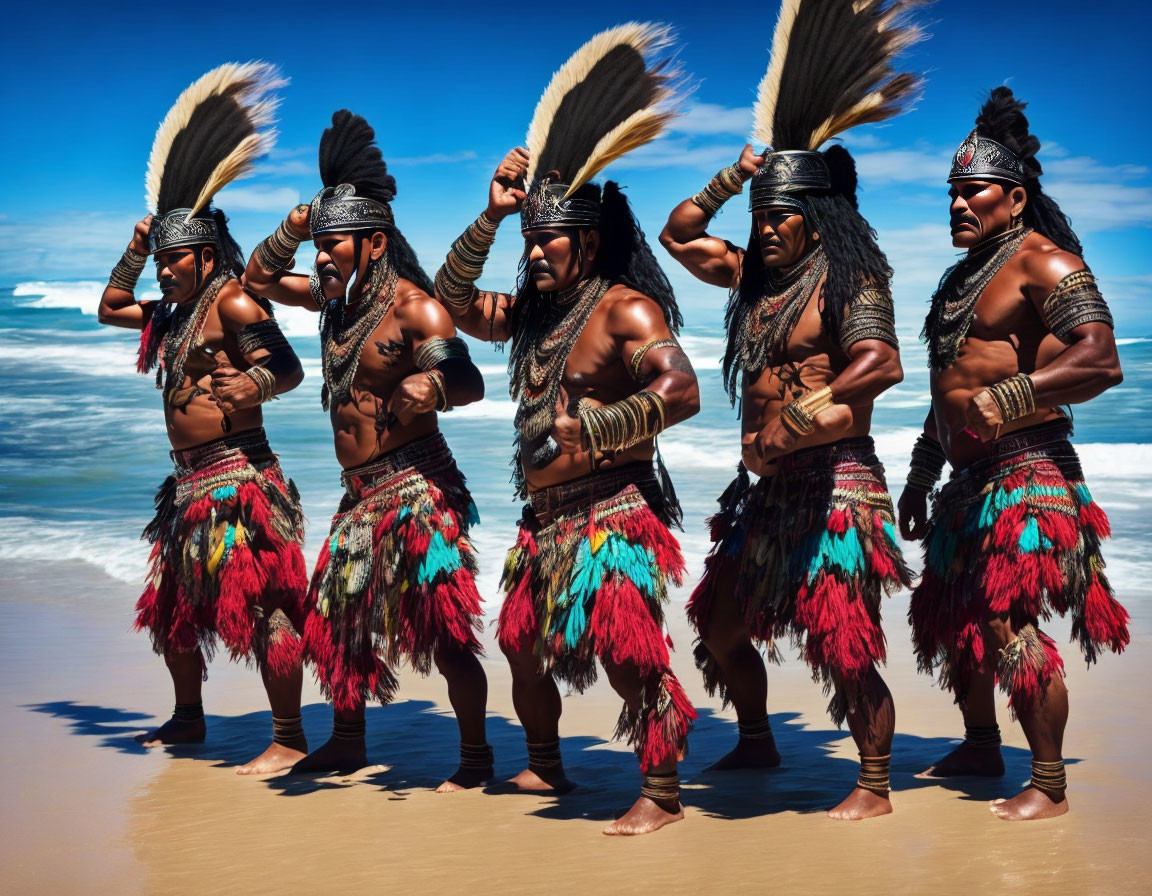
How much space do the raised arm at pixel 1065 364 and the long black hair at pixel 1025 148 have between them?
255mm

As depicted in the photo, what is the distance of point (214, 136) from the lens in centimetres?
598

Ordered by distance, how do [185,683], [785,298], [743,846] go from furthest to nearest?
[185,683] → [785,298] → [743,846]

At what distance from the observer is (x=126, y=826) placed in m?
4.79

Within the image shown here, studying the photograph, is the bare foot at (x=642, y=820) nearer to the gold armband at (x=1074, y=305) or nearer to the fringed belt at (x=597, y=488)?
the fringed belt at (x=597, y=488)

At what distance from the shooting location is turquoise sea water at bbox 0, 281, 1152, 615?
11.4m

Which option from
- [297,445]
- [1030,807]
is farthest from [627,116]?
[297,445]

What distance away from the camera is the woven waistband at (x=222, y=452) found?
573 cm

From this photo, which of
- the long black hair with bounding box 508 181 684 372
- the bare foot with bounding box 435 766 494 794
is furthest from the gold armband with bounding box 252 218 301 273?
the bare foot with bounding box 435 766 494 794

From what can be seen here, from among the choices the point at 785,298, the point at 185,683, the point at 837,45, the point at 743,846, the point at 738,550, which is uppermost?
the point at 837,45

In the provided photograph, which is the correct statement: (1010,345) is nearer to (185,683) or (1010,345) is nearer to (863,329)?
(863,329)

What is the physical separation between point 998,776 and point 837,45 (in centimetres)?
258

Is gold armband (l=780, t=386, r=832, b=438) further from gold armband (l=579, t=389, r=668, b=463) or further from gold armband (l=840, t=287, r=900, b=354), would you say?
gold armband (l=579, t=389, r=668, b=463)

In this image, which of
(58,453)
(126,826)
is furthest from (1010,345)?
(58,453)

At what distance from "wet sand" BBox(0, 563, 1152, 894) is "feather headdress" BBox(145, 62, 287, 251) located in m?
2.17
